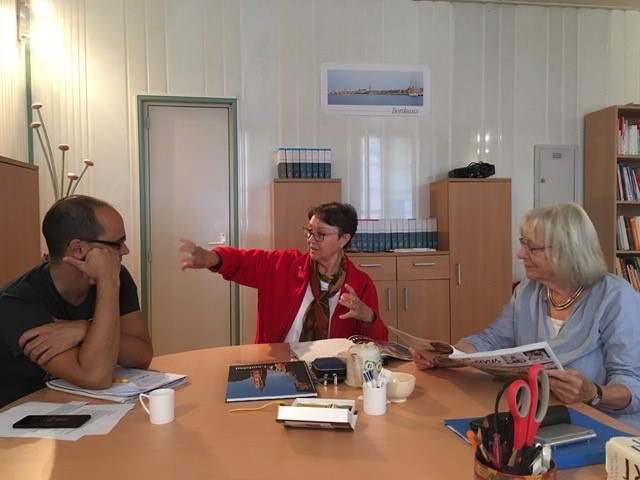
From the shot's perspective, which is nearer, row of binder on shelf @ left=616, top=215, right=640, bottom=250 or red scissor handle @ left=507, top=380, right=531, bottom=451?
red scissor handle @ left=507, top=380, right=531, bottom=451

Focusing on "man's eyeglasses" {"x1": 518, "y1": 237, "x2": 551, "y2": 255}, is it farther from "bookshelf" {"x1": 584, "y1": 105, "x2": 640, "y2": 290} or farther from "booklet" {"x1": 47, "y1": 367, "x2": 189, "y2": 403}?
"bookshelf" {"x1": 584, "y1": 105, "x2": 640, "y2": 290}

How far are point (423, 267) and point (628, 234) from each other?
189 centimetres

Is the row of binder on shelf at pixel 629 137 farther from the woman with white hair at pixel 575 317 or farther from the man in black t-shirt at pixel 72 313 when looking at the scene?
the man in black t-shirt at pixel 72 313

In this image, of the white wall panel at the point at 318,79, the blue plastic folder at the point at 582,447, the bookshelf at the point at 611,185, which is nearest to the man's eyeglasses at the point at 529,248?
the blue plastic folder at the point at 582,447

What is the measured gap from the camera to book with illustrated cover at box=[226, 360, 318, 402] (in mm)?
1492

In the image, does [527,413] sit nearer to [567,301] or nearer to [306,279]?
[567,301]

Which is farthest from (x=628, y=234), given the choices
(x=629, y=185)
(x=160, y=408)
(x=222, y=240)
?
(x=160, y=408)

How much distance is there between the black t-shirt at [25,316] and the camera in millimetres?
1537

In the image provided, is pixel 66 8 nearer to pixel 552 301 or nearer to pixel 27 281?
pixel 27 281

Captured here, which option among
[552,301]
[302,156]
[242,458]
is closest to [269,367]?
[242,458]

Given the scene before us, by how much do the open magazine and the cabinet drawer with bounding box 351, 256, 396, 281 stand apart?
2.41 metres

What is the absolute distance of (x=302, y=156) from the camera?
14.0 ft

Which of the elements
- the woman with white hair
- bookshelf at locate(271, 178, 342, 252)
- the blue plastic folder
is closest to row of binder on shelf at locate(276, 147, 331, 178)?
bookshelf at locate(271, 178, 342, 252)

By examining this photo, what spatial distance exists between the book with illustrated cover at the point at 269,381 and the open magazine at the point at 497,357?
37 cm
